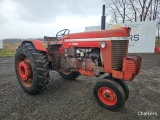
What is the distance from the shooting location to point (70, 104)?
374 centimetres

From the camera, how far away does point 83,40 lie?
12.9 ft

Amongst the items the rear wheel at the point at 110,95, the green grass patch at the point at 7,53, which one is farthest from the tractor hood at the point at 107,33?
the green grass patch at the point at 7,53

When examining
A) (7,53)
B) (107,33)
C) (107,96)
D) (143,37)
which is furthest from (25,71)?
(7,53)

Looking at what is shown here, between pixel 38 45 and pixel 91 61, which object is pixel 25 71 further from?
pixel 91 61

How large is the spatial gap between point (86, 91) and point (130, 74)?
1590 millimetres

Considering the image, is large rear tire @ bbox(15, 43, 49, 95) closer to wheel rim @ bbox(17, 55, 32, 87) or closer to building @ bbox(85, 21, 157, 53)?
wheel rim @ bbox(17, 55, 32, 87)

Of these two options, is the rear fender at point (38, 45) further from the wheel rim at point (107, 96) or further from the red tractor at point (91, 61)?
the wheel rim at point (107, 96)

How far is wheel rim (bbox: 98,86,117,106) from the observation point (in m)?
3.39

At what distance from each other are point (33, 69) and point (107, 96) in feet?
5.94

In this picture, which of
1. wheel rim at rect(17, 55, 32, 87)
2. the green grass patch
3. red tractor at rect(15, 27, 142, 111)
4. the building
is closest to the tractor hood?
red tractor at rect(15, 27, 142, 111)

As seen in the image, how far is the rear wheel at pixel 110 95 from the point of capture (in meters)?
3.26

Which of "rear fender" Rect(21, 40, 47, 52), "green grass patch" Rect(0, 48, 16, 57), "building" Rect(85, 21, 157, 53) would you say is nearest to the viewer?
"rear fender" Rect(21, 40, 47, 52)

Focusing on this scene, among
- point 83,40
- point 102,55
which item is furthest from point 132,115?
point 83,40

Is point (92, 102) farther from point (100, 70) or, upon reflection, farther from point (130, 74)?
point (130, 74)
